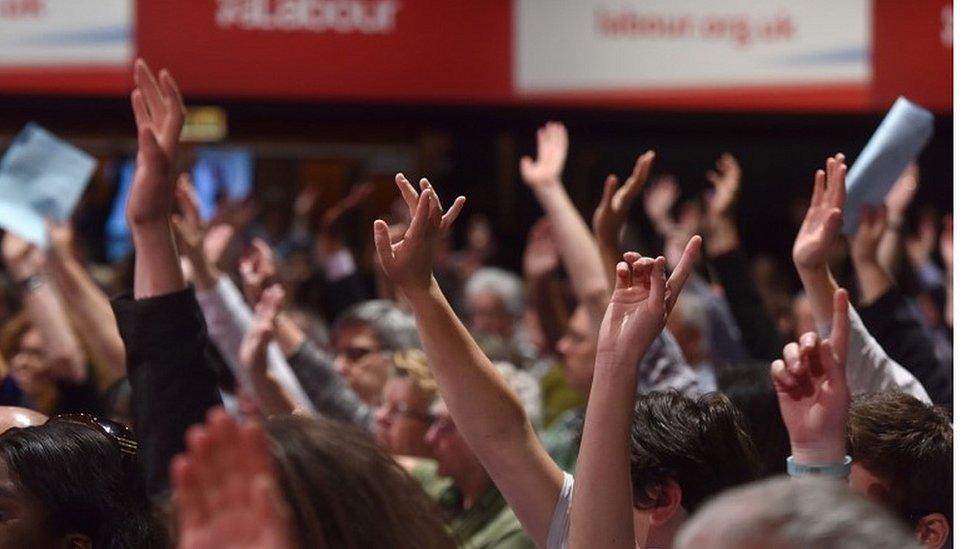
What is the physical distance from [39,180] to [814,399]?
3.06 meters

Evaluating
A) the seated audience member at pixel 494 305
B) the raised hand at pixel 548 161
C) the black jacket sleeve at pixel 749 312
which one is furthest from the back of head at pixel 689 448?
the seated audience member at pixel 494 305

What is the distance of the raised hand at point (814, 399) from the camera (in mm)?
2309

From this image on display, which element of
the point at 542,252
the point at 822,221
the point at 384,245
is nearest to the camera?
the point at 384,245

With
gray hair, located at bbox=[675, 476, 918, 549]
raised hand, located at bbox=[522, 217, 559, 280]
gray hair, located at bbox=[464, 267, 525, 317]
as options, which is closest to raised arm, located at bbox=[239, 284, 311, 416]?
gray hair, located at bbox=[675, 476, 918, 549]

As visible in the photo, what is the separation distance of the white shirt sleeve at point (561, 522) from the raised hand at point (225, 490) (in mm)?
945

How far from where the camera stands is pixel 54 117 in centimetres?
1120

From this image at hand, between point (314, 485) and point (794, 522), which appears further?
point (314, 485)

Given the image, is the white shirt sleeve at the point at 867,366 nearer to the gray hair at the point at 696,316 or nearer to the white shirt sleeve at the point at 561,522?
the white shirt sleeve at the point at 561,522

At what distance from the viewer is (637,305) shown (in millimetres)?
2422

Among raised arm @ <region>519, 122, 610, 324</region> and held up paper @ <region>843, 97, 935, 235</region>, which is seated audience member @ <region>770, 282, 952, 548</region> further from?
raised arm @ <region>519, 122, 610, 324</region>

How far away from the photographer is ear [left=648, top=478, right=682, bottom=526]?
8.39 feet

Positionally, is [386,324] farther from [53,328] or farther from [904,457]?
[904,457]

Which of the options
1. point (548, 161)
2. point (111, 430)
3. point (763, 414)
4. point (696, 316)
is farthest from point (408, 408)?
point (111, 430)
